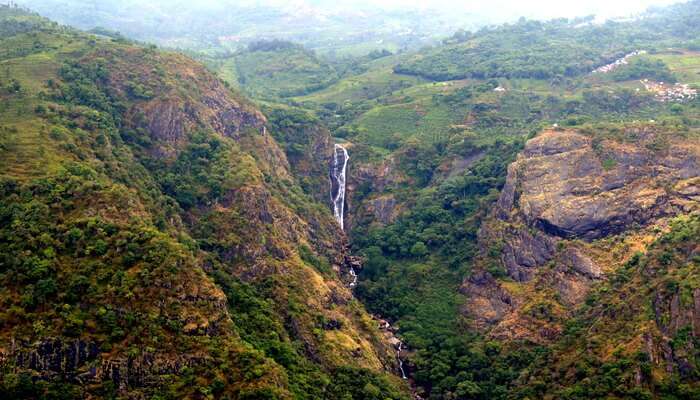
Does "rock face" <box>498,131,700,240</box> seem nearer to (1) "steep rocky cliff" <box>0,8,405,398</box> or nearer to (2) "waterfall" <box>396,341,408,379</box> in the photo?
(2) "waterfall" <box>396,341,408,379</box>

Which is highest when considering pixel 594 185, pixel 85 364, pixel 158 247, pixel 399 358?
pixel 158 247

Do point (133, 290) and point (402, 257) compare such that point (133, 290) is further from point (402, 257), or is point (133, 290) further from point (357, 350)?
point (402, 257)

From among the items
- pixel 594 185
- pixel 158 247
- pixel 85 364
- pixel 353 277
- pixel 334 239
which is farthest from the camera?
pixel 334 239

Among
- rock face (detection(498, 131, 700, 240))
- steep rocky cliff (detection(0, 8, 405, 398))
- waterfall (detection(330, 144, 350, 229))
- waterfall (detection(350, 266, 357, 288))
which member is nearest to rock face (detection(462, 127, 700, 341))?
rock face (detection(498, 131, 700, 240))

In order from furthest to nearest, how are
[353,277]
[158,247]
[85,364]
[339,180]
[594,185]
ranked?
1. [339,180]
2. [353,277]
3. [594,185]
4. [158,247]
5. [85,364]

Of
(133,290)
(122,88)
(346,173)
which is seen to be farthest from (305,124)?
(133,290)

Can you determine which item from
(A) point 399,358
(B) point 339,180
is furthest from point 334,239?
(A) point 399,358

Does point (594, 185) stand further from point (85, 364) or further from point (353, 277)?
point (85, 364)
